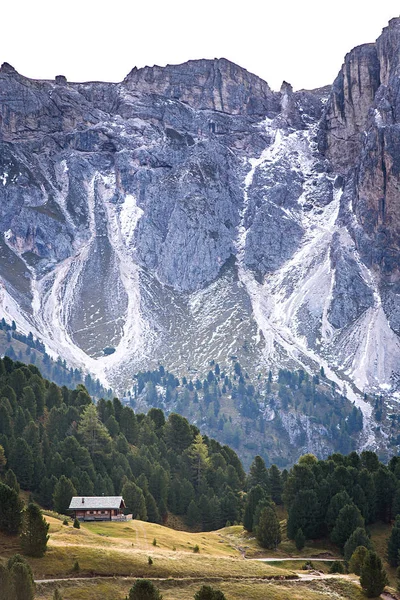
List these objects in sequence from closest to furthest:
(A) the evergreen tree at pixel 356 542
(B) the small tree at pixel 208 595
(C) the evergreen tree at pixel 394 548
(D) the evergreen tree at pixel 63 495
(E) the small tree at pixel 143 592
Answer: (B) the small tree at pixel 208 595 < (E) the small tree at pixel 143 592 < (A) the evergreen tree at pixel 356 542 < (C) the evergreen tree at pixel 394 548 < (D) the evergreen tree at pixel 63 495

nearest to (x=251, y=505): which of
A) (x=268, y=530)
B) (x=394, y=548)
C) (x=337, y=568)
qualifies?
(x=268, y=530)

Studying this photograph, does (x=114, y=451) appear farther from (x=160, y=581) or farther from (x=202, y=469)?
(x=160, y=581)

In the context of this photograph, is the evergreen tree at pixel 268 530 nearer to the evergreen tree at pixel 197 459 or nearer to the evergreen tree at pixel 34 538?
the evergreen tree at pixel 197 459

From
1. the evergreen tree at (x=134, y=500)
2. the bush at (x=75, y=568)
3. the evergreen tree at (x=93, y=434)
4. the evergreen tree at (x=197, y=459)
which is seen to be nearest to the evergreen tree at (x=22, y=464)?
the evergreen tree at (x=134, y=500)

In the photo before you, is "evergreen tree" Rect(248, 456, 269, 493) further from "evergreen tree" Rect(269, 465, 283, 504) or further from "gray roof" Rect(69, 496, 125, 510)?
"gray roof" Rect(69, 496, 125, 510)

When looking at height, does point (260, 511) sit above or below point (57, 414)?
below

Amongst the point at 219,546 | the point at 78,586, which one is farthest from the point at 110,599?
the point at 219,546
